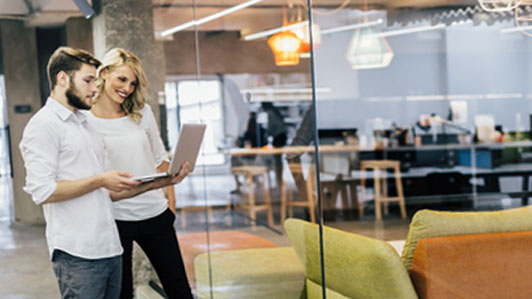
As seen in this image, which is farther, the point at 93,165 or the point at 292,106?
the point at 292,106

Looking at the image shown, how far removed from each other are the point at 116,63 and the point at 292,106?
19.1 ft

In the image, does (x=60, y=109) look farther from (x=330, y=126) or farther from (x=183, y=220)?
(x=330, y=126)

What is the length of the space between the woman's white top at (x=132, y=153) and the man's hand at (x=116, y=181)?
17.8 inches

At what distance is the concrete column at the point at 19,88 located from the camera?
397cm

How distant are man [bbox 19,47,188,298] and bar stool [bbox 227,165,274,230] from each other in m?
1.54

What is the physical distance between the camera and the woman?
8.75ft

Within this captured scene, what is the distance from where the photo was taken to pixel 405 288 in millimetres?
2059

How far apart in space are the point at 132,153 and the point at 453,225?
4.36ft

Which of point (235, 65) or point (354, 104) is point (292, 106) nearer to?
point (235, 65)

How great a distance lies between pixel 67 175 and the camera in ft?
7.09

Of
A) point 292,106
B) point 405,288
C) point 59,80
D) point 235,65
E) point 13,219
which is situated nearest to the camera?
point 405,288

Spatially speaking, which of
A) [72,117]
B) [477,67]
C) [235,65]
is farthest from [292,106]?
[72,117]

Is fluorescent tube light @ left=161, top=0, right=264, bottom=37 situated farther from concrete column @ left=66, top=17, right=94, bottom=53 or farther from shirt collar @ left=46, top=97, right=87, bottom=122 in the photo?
shirt collar @ left=46, top=97, right=87, bottom=122

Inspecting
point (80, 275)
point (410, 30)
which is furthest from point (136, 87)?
point (410, 30)
